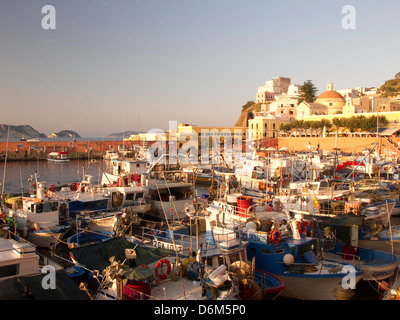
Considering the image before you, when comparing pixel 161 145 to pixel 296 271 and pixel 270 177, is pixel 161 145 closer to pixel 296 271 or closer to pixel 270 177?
pixel 270 177

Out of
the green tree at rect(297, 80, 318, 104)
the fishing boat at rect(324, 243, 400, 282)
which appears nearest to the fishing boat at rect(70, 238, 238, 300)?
the fishing boat at rect(324, 243, 400, 282)

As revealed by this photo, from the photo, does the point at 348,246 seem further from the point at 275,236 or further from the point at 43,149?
the point at 43,149

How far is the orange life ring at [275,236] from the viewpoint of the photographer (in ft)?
36.9

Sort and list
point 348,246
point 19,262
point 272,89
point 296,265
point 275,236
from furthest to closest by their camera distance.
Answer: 1. point 272,89
2. point 348,246
3. point 275,236
4. point 296,265
5. point 19,262

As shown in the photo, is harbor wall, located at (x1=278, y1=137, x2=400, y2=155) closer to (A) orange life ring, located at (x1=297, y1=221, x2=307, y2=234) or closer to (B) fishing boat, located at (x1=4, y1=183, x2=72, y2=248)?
(A) orange life ring, located at (x1=297, y1=221, x2=307, y2=234)

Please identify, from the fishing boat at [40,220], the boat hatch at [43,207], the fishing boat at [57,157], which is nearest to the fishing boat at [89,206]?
the fishing boat at [40,220]

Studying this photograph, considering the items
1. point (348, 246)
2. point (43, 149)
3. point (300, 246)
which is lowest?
point (348, 246)

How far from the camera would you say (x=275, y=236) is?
37.0 feet

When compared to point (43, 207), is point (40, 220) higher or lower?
lower

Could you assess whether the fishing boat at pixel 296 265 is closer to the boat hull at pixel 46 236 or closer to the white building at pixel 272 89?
the boat hull at pixel 46 236

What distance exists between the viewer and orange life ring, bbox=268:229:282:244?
1124 cm

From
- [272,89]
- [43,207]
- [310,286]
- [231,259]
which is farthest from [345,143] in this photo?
[272,89]

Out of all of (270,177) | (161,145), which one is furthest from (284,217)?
(161,145)

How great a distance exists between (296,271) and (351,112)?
65.3 metres
